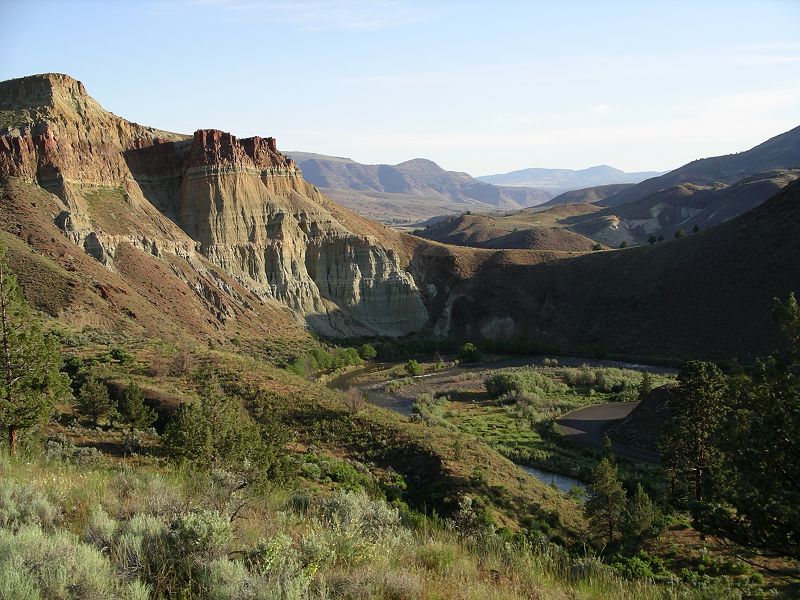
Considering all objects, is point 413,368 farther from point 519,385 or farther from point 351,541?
point 351,541

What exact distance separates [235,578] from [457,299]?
70151mm

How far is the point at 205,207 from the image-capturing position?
63812 mm

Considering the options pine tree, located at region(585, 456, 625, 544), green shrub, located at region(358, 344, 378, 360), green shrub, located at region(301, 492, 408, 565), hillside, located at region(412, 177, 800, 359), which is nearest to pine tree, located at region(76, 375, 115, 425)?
pine tree, located at region(585, 456, 625, 544)

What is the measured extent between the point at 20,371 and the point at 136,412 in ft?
29.7

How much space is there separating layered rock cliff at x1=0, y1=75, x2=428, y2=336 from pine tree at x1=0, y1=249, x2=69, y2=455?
37.6 metres

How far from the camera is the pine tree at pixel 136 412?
82.7ft

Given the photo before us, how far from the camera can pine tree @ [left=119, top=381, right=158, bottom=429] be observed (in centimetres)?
2522

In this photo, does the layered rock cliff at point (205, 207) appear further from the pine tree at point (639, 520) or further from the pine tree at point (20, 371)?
the pine tree at point (639, 520)

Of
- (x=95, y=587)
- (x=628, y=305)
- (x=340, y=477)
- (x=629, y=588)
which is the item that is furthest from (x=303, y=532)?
(x=628, y=305)

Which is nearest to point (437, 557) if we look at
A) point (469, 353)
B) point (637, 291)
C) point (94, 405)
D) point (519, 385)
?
point (94, 405)

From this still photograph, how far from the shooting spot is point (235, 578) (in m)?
5.50

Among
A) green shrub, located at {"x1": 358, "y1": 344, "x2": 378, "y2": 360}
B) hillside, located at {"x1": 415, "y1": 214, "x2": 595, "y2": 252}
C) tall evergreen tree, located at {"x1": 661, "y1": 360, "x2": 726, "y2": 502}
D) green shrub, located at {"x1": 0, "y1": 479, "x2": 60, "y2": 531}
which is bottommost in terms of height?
green shrub, located at {"x1": 358, "y1": 344, "x2": 378, "y2": 360}

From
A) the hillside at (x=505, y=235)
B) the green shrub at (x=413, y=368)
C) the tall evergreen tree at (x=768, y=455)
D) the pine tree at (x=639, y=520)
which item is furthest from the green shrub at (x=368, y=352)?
the tall evergreen tree at (x=768, y=455)

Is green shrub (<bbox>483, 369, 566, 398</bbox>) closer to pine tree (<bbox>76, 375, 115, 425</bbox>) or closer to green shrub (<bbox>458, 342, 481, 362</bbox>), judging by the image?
green shrub (<bbox>458, 342, 481, 362</bbox>)
